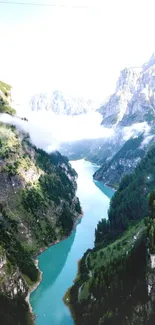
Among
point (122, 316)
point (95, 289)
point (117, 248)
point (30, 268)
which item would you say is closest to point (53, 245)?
point (30, 268)

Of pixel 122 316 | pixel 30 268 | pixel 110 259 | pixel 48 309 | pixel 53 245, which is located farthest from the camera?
pixel 53 245

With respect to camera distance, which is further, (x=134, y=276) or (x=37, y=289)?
(x=37, y=289)

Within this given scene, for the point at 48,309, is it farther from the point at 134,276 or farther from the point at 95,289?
the point at 134,276

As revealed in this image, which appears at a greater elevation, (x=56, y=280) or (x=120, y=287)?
(x=56, y=280)

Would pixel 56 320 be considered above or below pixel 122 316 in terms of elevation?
above

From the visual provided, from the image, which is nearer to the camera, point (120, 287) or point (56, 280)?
point (120, 287)

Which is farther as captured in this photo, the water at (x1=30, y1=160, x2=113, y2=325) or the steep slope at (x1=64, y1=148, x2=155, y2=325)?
the water at (x1=30, y1=160, x2=113, y2=325)

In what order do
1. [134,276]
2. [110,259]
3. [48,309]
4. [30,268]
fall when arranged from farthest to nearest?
[30,268] < [110,259] < [48,309] < [134,276]

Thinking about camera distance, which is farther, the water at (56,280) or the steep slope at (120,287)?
the water at (56,280)

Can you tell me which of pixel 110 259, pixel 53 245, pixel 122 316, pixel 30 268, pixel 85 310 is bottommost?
pixel 122 316
